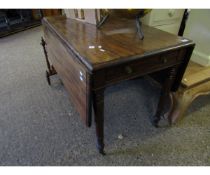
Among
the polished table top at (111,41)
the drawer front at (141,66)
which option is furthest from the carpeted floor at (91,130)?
the polished table top at (111,41)

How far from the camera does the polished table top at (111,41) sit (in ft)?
2.52

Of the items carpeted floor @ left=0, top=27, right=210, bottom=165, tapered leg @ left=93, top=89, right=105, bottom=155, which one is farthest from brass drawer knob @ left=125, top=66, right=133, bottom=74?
carpeted floor @ left=0, top=27, right=210, bottom=165

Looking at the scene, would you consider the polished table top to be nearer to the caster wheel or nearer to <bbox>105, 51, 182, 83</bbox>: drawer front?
<bbox>105, 51, 182, 83</bbox>: drawer front

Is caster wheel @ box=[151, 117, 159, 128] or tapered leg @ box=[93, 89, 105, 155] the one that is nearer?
tapered leg @ box=[93, 89, 105, 155]

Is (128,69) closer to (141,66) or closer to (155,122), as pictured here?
(141,66)

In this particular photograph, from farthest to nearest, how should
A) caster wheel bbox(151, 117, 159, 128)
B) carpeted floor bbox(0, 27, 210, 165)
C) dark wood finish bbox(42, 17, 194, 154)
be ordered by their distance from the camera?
caster wheel bbox(151, 117, 159, 128), carpeted floor bbox(0, 27, 210, 165), dark wood finish bbox(42, 17, 194, 154)

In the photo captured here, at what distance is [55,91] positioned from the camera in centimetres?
166

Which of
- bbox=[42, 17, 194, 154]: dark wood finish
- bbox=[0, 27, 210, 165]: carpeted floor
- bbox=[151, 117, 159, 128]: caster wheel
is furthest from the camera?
bbox=[151, 117, 159, 128]: caster wheel

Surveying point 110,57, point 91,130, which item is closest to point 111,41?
point 110,57

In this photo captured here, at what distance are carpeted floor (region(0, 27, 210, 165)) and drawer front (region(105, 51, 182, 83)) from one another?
0.55m

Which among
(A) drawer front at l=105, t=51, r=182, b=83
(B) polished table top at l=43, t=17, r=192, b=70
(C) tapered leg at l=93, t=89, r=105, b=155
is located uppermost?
(B) polished table top at l=43, t=17, r=192, b=70

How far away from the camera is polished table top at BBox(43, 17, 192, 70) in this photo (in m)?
0.77

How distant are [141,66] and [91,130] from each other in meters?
0.66

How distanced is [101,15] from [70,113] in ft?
2.54
